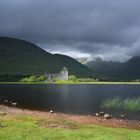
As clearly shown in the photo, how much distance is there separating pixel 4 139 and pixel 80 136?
895 centimetres

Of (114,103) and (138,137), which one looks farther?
(114,103)

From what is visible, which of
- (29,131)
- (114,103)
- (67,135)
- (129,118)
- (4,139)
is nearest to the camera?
(4,139)

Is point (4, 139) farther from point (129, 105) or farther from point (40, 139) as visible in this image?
point (129, 105)

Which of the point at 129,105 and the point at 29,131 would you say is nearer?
the point at 29,131

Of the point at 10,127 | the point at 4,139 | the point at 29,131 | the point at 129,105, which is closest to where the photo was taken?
the point at 4,139

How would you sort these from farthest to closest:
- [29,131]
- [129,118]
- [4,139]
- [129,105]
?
[129,105]
[129,118]
[29,131]
[4,139]

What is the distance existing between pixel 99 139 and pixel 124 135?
513 cm

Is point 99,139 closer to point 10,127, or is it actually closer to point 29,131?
point 29,131

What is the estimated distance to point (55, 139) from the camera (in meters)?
35.2

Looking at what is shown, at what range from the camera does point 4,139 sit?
114 feet

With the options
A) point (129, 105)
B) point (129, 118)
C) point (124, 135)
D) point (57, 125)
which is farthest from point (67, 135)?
point (129, 105)

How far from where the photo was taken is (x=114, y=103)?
94.9m

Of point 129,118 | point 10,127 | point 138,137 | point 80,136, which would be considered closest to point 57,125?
point 10,127

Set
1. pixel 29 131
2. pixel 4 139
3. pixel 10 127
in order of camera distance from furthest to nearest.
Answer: pixel 10 127, pixel 29 131, pixel 4 139
